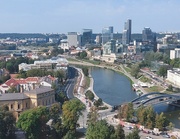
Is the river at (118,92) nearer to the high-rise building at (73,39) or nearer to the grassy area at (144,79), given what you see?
the grassy area at (144,79)

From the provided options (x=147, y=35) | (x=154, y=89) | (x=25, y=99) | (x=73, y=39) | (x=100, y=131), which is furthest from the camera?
(x=73, y=39)

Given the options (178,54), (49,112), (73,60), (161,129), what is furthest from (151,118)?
(73,60)

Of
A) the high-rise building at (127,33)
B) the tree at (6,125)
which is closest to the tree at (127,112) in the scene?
the tree at (6,125)

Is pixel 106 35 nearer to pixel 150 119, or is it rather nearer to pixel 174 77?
pixel 174 77

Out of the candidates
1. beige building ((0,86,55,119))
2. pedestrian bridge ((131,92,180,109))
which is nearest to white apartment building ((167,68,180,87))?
pedestrian bridge ((131,92,180,109))

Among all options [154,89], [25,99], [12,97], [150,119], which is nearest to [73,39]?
[154,89]

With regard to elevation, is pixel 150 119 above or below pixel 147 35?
below

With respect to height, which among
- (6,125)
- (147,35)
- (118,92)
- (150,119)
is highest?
(147,35)

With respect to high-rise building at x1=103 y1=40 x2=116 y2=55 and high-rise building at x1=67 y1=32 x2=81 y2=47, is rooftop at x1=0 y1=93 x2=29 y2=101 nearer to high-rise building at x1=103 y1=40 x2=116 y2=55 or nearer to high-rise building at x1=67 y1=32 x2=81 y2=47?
high-rise building at x1=103 y1=40 x2=116 y2=55
